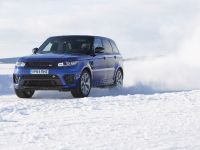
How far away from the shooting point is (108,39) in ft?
58.4

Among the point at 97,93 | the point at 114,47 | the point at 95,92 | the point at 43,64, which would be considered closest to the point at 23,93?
the point at 43,64

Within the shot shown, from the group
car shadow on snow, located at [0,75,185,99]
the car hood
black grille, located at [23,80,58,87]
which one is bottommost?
car shadow on snow, located at [0,75,185,99]

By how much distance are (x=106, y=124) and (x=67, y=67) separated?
16.6 ft

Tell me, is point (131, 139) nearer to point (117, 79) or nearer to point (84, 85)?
point (84, 85)

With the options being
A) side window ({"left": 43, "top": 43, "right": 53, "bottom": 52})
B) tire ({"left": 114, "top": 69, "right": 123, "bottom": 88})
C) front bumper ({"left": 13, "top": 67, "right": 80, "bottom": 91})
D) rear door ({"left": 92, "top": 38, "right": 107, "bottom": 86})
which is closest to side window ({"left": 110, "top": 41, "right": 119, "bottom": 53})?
tire ({"left": 114, "top": 69, "right": 123, "bottom": 88})

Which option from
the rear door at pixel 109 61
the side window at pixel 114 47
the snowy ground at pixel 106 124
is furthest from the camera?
the side window at pixel 114 47

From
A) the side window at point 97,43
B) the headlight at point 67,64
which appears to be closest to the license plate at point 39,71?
the headlight at point 67,64

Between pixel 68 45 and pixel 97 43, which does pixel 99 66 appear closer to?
pixel 97 43

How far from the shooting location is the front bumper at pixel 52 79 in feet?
47.6

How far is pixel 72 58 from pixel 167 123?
17.4 feet

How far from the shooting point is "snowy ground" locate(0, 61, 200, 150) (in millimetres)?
8008

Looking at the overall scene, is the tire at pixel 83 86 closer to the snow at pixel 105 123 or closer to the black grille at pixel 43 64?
the black grille at pixel 43 64

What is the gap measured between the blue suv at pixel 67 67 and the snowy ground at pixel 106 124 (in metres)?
1.31

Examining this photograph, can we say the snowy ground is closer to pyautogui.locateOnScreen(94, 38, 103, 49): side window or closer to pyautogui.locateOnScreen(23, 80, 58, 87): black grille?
pyautogui.locateOnScreen(23, 80, 58, 87): black grille
